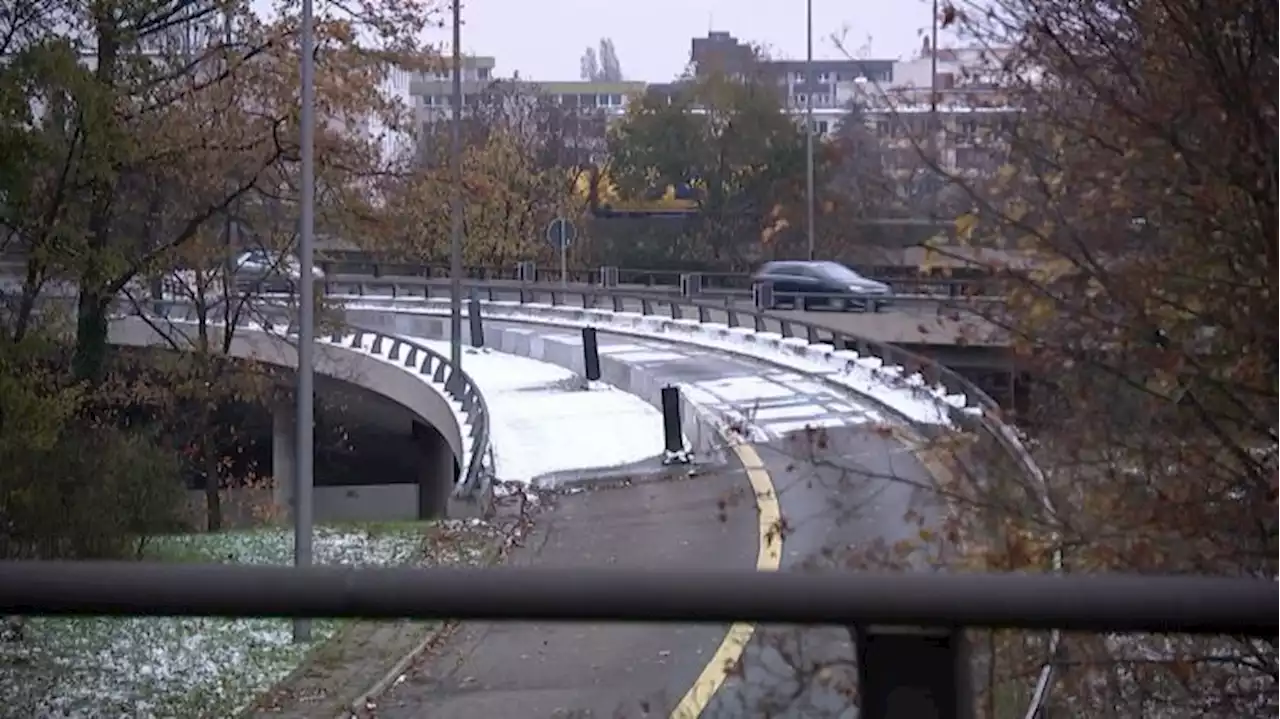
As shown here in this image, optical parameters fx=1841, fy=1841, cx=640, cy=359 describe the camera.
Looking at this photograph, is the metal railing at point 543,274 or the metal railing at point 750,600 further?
the metal railing at point 543,274

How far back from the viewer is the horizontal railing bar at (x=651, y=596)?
2.85 m

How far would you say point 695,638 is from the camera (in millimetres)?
4035

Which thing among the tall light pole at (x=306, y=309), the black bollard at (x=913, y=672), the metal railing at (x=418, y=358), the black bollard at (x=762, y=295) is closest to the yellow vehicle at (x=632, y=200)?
the metal railing at (x=418, y=358)

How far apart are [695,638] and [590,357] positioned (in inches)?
1117

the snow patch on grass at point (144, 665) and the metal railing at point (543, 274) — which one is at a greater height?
the metal railing at point (543, 274)

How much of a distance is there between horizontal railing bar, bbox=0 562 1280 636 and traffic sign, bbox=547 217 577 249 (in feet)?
87.7

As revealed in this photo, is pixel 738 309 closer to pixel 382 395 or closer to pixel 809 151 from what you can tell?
pixel 382 395

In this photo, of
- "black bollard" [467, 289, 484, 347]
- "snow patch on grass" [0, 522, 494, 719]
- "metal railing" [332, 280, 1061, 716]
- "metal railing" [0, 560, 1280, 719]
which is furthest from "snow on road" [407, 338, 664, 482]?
"metal railing" [0, 560, 1280, 719]

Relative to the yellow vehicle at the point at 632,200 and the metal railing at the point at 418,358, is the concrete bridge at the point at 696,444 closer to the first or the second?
the metal railing at the point at 418,358

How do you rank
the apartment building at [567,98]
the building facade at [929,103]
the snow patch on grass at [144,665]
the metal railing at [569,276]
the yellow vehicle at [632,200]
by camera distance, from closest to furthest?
1. the snow patch on grass at [144,665]
2. the building facade at [929,103]
3. the yellow vehicle at [632,200]
4. the apartment building at [567,98]
5. the metal railing at [569,276]

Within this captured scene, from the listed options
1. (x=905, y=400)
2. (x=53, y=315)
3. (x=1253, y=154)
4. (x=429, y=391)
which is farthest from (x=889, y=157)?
(x=429, y=391)

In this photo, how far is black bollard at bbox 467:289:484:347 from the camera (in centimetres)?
4012

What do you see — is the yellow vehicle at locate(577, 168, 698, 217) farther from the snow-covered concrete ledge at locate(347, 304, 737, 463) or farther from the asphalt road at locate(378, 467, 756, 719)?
the asphalt road at locate(378, 467, 756, 719)

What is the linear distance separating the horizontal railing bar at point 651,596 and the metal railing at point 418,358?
60.4 feet
